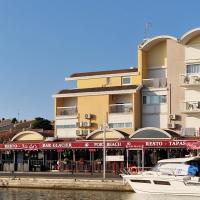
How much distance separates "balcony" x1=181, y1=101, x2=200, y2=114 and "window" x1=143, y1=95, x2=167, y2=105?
273cm

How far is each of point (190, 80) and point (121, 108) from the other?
8.47 m

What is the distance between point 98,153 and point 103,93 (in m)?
7.28

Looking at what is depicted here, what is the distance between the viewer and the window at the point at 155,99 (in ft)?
212

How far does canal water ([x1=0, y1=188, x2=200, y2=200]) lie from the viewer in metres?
41.7

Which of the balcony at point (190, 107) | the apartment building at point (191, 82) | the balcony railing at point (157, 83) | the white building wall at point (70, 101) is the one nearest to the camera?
the balcony at point (190, 107)

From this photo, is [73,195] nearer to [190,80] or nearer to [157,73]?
[190,80]

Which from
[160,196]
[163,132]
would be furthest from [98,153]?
[160,196]

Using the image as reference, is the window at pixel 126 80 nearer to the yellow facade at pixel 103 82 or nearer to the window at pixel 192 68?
the yellow facade at pixel 103 82

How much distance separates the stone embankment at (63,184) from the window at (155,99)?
781 inches

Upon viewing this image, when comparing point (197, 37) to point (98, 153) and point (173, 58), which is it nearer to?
point (173, 58)

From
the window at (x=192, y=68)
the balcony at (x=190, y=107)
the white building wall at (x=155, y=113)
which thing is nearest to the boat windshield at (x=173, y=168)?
the balcony at (x=190, y=107)

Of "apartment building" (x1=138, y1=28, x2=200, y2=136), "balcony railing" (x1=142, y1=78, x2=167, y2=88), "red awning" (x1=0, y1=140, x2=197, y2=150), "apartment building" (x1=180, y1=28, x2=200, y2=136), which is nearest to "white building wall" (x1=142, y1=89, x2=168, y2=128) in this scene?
"apartment building" (x1=138, y1=28, x2=200, y2=136)

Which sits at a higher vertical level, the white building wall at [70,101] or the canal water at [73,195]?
the white building wall at [70,101]

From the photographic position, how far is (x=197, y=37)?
63781 millimetres
